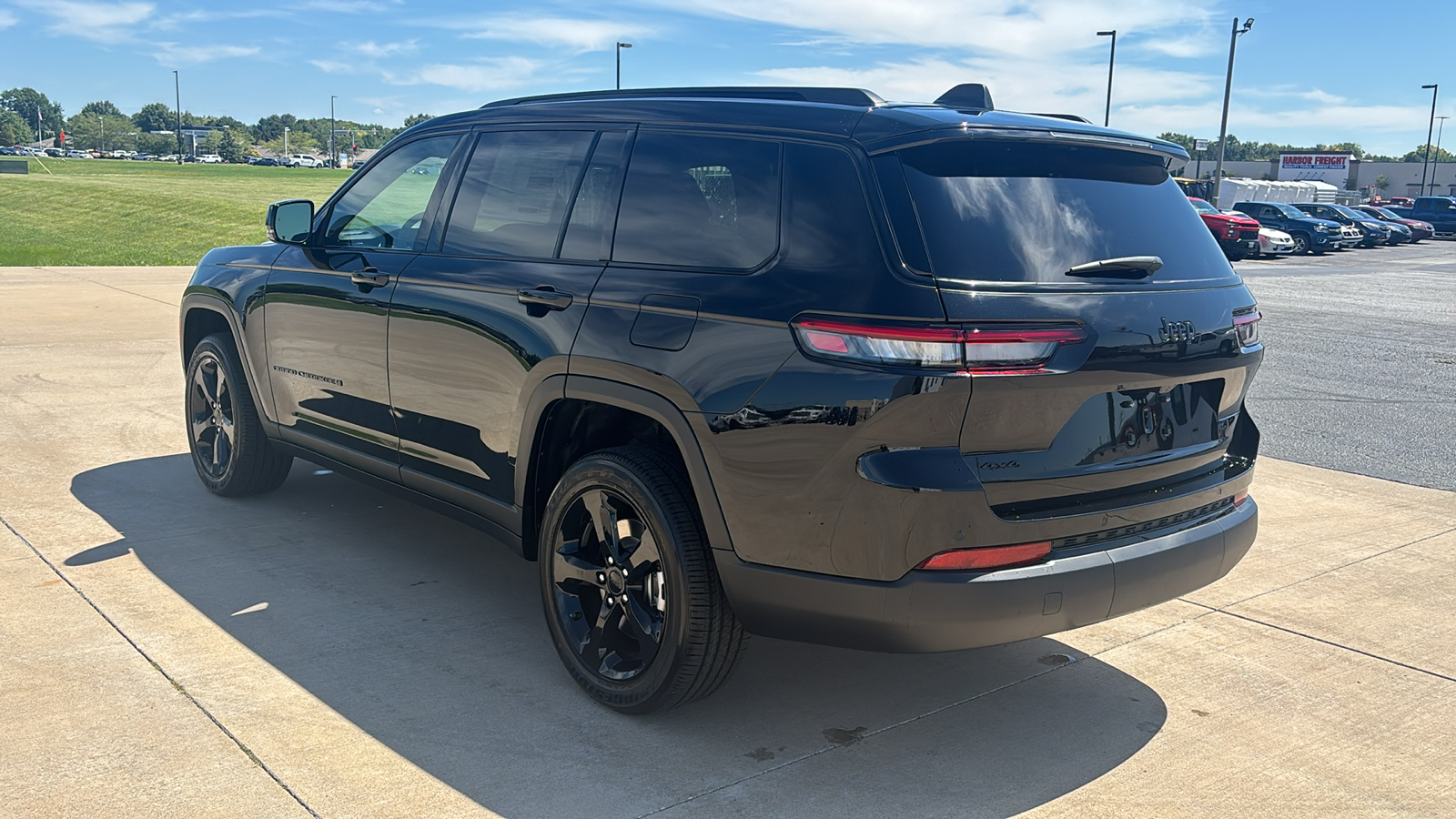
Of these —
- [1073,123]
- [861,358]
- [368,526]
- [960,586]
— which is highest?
[1073,123]

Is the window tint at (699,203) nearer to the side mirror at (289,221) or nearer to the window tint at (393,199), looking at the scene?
the window tint at (393,199)

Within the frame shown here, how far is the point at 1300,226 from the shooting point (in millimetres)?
35500

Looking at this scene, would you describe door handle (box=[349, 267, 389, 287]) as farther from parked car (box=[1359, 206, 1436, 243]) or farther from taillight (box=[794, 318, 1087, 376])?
parked car (box=[1359, 206, 1436, 243])

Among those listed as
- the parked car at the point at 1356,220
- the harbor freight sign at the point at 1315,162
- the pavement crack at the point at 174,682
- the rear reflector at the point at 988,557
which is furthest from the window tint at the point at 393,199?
the harbor freight sign at the point at 1315,162

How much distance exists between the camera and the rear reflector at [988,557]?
306cm

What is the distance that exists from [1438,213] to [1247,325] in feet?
180

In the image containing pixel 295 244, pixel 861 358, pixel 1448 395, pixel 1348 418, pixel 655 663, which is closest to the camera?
pixel 861 358

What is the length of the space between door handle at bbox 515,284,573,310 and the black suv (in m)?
0.01

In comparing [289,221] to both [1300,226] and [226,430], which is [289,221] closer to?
[226,430]

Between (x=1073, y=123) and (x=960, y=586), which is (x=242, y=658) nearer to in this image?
(x=960, y=586)

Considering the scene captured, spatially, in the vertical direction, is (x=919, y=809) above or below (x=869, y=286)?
below

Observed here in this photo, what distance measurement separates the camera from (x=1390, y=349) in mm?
13328

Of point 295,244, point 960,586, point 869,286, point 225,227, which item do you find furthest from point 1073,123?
point 225,227

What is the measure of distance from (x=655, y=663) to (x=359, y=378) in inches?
77.5
